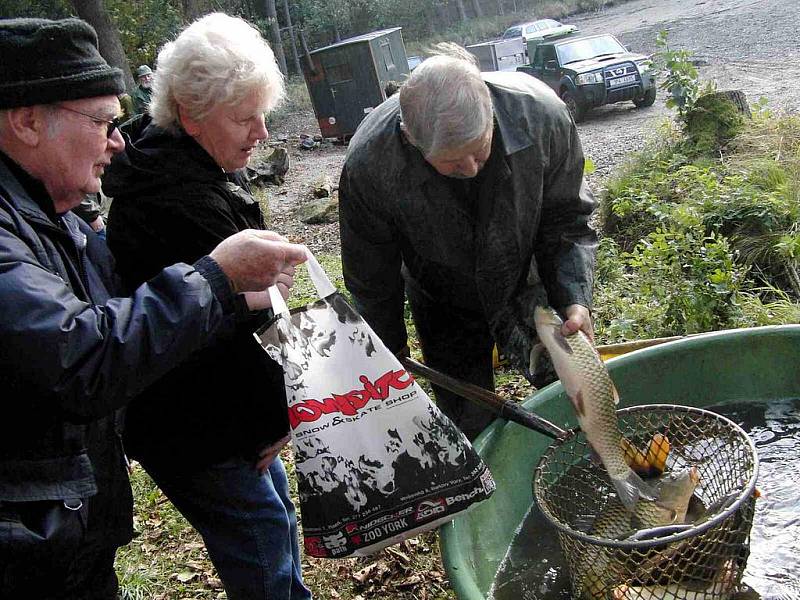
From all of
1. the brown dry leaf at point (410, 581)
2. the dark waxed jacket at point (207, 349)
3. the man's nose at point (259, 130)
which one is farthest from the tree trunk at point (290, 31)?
the dark waxed jacket at point (207, 349)

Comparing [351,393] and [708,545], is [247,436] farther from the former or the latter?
[708,545]


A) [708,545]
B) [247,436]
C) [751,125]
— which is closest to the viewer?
[708,545]

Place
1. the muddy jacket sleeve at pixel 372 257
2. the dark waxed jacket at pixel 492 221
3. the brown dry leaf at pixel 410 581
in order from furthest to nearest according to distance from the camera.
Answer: the brown dry leaf at pixel 410 581 → the muddy jacket sleeve at pixel 372 257 → the dark waxed jacket at pixel 492 221

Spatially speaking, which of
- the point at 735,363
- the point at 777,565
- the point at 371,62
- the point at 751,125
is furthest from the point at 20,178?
the point at 371,62

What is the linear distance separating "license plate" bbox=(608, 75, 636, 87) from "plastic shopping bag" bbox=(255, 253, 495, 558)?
513 inches

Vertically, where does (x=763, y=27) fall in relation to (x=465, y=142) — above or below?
below

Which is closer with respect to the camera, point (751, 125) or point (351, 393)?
point (351, 393)

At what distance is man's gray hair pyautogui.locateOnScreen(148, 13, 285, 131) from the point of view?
6.32 ft

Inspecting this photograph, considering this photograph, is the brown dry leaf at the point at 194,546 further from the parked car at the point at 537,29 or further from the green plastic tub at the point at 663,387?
the parked car at the point at 537,29

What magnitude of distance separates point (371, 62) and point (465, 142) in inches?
652

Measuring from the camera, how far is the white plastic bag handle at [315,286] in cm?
192

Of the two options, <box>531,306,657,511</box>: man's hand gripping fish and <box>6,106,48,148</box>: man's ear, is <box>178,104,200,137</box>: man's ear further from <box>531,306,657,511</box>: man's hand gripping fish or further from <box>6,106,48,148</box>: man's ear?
<box>531,306,657,511</box>: man's hand gripping fish

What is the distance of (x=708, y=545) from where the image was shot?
194cm

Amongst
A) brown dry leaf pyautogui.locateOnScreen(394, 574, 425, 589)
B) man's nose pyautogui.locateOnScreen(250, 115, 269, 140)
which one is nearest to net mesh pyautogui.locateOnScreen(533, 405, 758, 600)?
brown dry leaf pyautogui.locateOnScreen(394, 574, 425, 589)
